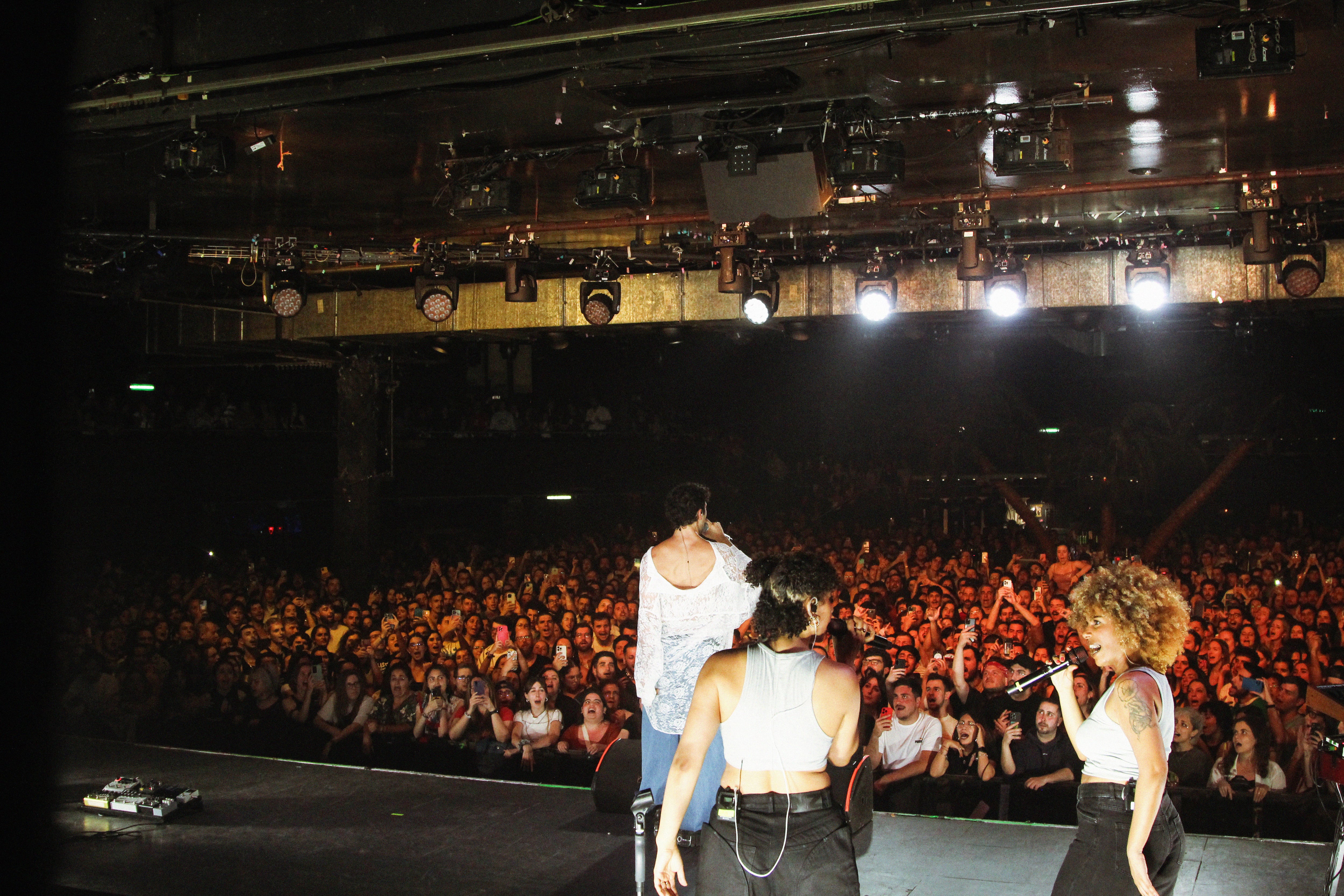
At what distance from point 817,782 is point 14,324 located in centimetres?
280

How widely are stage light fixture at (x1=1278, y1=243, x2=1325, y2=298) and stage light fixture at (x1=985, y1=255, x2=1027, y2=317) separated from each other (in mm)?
1445

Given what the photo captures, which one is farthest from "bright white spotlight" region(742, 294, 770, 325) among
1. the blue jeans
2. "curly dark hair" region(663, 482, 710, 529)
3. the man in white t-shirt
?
the blue jeans

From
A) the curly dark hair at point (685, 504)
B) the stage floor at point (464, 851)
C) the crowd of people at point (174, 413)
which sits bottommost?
the stage floor at point (464, 851)

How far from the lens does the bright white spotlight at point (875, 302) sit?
716cm

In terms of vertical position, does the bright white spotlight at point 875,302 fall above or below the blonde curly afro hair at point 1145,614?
above

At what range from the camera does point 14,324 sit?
3.34 meters

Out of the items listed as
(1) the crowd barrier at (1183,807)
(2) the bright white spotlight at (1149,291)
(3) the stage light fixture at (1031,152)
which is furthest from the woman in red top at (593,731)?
(2) the bright white spotlight at (1149,291)

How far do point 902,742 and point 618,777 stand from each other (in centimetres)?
148

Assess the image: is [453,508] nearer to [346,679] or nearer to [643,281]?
[643,281]

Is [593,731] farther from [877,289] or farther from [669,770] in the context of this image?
[877,289]

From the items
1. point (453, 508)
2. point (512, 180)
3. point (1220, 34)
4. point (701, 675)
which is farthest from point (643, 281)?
point (453, 508)

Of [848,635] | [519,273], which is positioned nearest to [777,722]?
[848,635]

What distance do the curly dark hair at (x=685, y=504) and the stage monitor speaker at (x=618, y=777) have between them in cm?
145

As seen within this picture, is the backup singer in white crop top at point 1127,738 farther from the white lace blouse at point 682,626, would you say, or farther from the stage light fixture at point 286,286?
the stage light fixture at point 286,286
